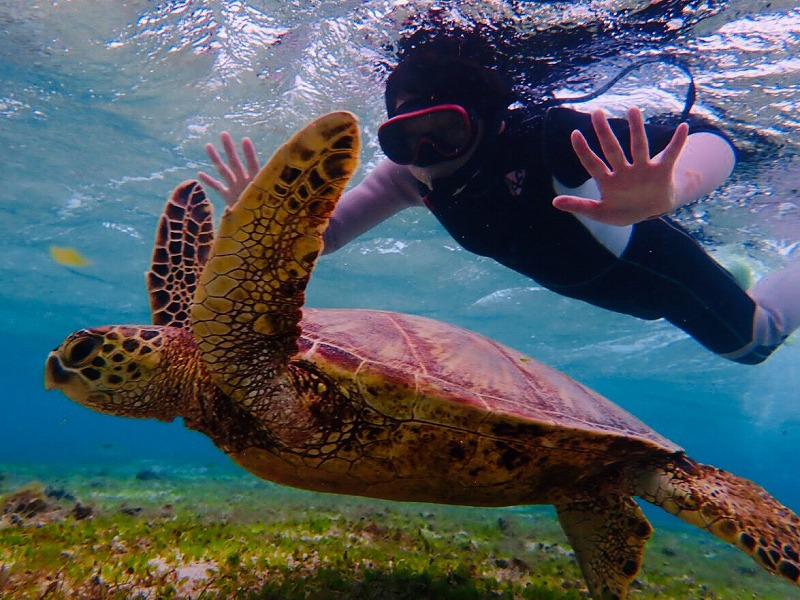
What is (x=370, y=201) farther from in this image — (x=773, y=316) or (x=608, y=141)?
(x=773, y=316)

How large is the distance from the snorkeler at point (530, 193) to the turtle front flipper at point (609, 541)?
2.31 meters

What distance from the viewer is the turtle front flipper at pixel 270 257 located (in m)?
1.84

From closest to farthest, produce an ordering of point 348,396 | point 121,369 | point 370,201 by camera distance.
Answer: point 121,369 < point 348,396 < point 370,201

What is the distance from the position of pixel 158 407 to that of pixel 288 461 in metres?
0.91

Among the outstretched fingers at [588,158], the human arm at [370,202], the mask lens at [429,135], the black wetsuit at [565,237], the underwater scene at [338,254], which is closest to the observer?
the outstretched fingers at [588,158]

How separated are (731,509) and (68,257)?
25.1m

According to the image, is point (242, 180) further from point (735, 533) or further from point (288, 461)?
point (735, 533)

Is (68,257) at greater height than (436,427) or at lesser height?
lesser

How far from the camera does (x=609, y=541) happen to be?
343cm

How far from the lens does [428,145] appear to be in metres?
3.94

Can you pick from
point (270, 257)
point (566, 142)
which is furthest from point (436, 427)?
point (566, 142)

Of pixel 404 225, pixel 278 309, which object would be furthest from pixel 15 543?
pixel 404 225

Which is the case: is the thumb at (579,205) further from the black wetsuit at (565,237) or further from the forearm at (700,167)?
the black wetsuit at (565,237)

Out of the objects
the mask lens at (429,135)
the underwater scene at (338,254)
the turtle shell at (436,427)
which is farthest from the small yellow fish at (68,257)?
the turtle shell at (436,427)
